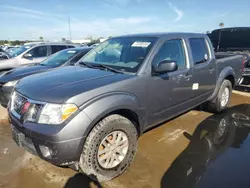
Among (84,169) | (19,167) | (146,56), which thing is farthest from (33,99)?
(146,56)

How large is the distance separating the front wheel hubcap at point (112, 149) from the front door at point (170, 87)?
0.60 m

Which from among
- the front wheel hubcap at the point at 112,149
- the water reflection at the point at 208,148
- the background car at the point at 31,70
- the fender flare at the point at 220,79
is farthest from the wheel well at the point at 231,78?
the background car at the point at 31,70

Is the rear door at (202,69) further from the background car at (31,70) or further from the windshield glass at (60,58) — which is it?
the windshield glass at (60,58)

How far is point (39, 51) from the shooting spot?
9.00m

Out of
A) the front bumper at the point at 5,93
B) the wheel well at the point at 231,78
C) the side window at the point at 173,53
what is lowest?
the front bumper at the point at 5,93

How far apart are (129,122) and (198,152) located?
134cm

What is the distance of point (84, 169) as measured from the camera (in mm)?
2656

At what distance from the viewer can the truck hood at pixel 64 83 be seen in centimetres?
255

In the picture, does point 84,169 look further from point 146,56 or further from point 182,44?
point 182,44

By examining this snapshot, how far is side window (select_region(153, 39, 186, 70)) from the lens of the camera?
137 inches

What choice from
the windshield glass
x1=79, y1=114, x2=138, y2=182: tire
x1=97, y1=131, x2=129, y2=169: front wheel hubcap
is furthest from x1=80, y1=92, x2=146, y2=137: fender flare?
the windshield glass

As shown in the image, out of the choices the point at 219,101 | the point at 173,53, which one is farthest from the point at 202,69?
the point at 219,101

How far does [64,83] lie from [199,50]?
2.80 metres

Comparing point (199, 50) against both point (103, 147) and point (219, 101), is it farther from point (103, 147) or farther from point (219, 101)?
point (103, 147)
